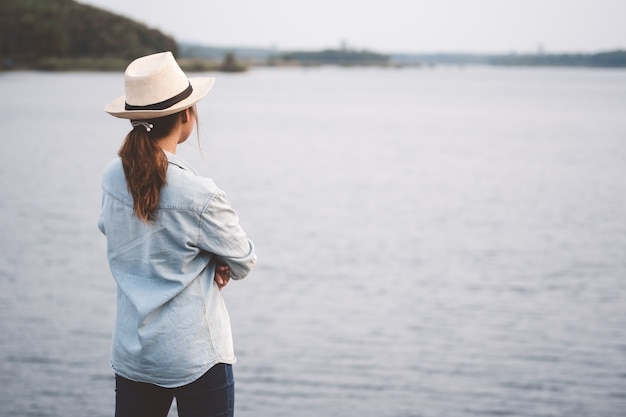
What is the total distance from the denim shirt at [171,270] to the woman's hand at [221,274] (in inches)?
1.9

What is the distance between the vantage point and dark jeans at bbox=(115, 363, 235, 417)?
7.25 ft

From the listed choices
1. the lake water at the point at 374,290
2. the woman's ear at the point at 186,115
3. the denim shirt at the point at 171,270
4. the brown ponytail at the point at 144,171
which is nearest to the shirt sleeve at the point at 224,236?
the denim shirt at the point at 171,270

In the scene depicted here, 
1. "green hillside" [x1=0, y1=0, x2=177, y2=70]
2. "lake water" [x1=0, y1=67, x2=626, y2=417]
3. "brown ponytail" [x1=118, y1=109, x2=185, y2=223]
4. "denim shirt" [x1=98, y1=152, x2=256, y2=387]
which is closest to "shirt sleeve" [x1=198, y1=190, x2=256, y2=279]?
"denim shirt" [x1=98, y1=152, x2=256, y2=387]

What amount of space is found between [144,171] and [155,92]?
26 cm

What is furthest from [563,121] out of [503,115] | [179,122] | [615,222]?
[179,122]

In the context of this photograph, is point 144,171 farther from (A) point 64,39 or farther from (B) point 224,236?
(A) point 64,39

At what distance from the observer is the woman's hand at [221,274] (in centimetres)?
228

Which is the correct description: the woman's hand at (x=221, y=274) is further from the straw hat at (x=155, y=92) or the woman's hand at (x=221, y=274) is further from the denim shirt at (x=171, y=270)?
the straw hat at (x=155, y=92)

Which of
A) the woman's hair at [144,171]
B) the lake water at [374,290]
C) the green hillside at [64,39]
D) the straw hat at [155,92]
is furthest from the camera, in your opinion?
the green hillside at [64,39]

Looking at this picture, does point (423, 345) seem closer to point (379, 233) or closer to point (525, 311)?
point (525, 311)

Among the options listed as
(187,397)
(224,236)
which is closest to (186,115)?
(224,236)

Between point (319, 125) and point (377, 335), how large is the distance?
1650 inches

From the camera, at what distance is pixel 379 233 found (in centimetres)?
1614

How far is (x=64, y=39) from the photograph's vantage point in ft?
379
